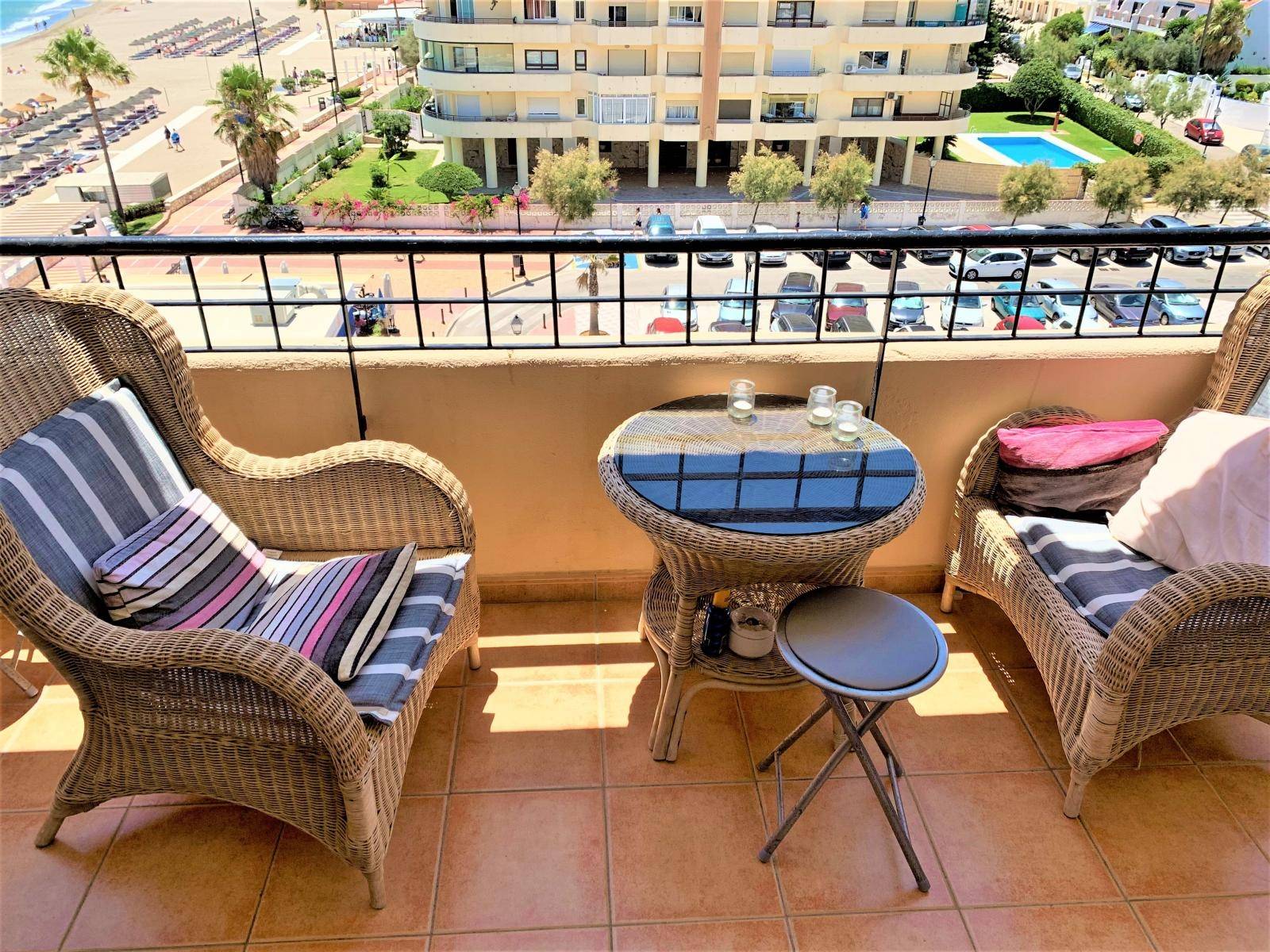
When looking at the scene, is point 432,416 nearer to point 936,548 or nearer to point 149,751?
point 149,751

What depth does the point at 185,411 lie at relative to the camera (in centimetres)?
187

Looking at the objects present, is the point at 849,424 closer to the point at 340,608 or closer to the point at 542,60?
the point at 340,608

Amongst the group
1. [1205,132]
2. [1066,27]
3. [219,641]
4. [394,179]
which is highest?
[219,641]

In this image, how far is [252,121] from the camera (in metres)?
29.1

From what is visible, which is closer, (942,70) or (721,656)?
(721,656)

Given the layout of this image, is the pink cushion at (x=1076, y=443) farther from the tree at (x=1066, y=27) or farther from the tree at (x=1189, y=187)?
the tree at (x=1066, y=27)

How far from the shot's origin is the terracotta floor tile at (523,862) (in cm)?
157

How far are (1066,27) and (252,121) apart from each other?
141 feet

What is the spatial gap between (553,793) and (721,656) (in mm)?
481

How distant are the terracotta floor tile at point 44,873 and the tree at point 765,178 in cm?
2743

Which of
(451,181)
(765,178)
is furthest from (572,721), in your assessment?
(451,181)

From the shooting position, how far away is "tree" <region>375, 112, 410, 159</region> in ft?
113

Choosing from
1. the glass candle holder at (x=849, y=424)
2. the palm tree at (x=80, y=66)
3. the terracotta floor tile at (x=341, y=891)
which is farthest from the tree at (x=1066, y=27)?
the terracotta floor tile at (x=341, y=891)

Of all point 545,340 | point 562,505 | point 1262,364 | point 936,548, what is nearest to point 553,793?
point 562,505
